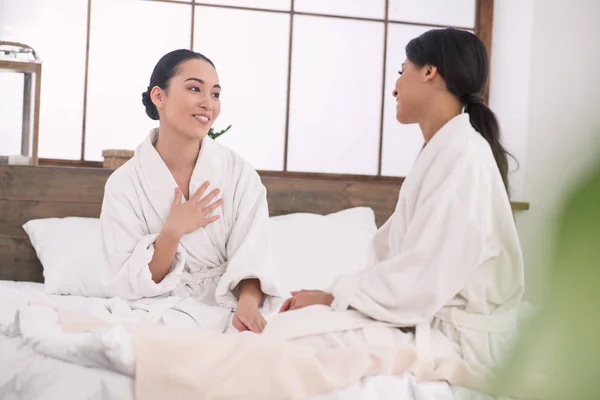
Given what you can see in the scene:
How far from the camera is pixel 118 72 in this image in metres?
3.27

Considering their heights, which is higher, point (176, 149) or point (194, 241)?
point (176, 149)

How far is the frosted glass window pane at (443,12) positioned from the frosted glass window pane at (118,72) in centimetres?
135

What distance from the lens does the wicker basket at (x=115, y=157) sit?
305cm

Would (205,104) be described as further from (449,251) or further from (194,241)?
(449,251)

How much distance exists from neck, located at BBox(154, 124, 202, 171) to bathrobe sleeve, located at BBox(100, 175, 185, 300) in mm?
145

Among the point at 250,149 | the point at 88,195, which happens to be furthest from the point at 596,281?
the point at 250,149

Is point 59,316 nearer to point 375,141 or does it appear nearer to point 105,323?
point 105,323

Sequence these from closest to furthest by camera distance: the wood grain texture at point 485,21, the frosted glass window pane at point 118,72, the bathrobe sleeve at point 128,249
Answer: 1. the bathrobe sleeve at point 128,249
2. the frosted glass window pane at point 118,72
3. the wood grain texture at point 485,21

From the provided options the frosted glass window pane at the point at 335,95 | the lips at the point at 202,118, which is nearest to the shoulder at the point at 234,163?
the lips at the point at 202,118

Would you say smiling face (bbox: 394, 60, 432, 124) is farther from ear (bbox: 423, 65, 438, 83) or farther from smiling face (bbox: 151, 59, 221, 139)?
smiling face (bbox: 151, 59, 221, 139)

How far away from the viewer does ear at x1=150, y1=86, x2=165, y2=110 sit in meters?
2.12

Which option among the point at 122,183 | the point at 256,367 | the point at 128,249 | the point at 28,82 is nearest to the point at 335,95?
the point at 28,82

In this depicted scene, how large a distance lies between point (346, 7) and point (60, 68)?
1430mm

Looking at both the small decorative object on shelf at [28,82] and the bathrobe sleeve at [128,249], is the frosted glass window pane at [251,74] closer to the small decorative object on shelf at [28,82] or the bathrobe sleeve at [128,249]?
the small decorative object on shelf at [28,82]
